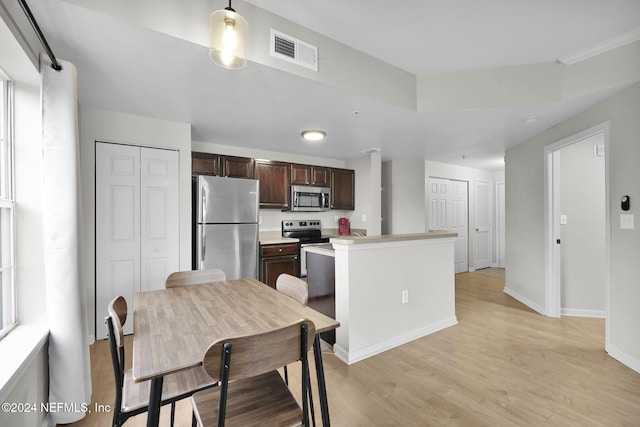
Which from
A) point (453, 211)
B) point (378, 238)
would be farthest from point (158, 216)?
point (453, 211)

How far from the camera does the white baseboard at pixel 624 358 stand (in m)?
2.27

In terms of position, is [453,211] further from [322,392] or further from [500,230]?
[322,392]

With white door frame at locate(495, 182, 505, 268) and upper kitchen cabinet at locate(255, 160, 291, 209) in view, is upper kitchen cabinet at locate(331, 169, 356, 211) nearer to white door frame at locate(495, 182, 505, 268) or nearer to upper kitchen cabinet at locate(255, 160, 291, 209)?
upper kitchen cabinet at locate(255, 160, 291, 209)

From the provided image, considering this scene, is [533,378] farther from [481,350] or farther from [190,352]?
[190,352]

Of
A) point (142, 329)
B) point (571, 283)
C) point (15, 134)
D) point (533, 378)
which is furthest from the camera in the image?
point (571, 283)

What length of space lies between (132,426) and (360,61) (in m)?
2.95

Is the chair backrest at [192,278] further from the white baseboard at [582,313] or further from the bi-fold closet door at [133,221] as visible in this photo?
the white baseboard at [582,313]

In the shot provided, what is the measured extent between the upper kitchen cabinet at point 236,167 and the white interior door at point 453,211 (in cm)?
354

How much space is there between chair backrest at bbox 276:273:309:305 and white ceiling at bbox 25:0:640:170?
1.44 m

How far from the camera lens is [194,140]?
389cm

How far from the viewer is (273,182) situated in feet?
14.1

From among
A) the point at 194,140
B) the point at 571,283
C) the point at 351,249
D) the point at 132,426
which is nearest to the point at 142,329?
the point at 132,426

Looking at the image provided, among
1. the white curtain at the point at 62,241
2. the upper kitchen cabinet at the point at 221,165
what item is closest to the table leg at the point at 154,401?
the white curtain at the point at 62,241

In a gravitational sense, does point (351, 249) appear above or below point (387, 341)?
above
